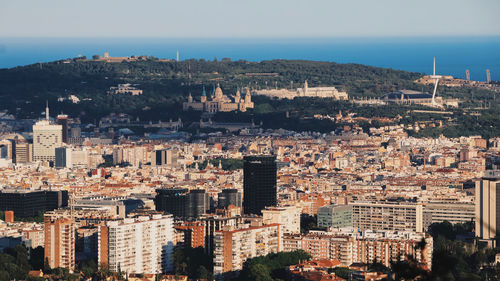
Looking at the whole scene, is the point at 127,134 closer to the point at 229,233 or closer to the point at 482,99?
the point at 482,99

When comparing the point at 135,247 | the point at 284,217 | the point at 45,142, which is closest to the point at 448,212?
the point at 284,217

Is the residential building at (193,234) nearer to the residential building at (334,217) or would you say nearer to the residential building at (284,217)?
the residential building at (284,217)

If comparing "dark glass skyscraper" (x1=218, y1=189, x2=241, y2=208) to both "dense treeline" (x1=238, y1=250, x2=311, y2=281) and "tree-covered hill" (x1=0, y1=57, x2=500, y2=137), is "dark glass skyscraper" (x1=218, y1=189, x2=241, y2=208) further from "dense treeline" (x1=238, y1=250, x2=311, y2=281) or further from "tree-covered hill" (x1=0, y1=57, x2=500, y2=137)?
"tree-covered hill" (x1=0, y1=57, x2=500, y2=137)

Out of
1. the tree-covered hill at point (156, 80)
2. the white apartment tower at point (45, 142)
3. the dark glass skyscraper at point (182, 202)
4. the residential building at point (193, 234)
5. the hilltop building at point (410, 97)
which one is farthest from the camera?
the tree-covered hill at point (156, 80)

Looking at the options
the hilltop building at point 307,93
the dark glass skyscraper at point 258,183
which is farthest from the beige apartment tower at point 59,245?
the hilltop building at point 307,93

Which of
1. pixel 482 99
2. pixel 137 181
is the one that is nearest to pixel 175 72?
pixel 482 99

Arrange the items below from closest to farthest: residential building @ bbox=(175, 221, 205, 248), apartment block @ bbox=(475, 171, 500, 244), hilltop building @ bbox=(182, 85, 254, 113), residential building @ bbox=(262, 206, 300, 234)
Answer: apartment block @ bbox=(475, 171, 500, 244), residential building @ bbox=(175, 221, 205, 248), residential building @ bbox=(262, 206, 300, 234), hilltop building @ bbox=(182, 85, 254, 113)

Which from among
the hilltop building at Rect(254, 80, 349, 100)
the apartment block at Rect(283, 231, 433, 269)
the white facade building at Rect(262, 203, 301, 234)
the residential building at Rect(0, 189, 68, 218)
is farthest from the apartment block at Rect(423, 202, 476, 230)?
the hilltop building at Rect(254, 80, 349, 100)
